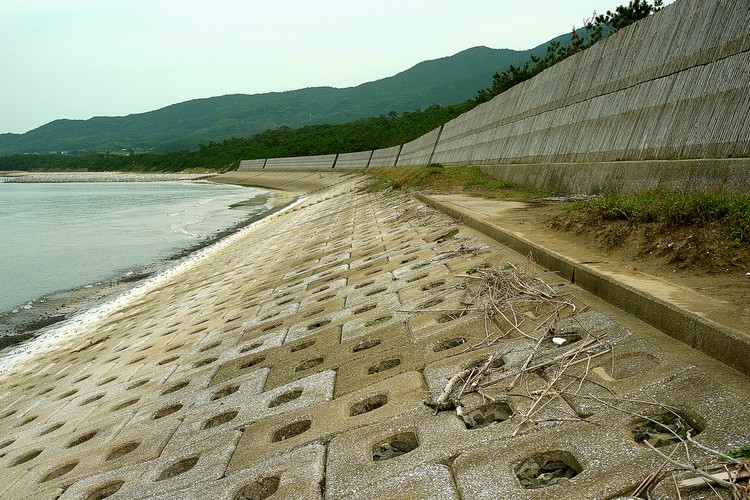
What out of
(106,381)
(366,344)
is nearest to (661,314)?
(366,344)

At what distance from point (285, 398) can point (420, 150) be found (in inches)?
1232

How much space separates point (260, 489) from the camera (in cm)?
361

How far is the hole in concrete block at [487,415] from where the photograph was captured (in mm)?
3541

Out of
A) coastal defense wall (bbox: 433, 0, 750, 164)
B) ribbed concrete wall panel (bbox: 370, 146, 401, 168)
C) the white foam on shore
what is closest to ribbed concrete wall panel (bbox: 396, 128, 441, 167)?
ribbed concrete wall panel (bbox: 370, 146, 401, 168)

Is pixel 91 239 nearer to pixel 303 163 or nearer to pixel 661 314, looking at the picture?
pixel 661 314

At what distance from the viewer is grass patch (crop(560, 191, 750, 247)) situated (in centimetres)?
487

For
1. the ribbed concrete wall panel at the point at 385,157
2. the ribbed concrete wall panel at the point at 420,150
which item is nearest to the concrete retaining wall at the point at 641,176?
the ribbed concrete wall panel at the point at 420,150

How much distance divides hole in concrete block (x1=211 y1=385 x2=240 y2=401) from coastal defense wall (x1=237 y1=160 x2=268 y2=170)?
2982 inches

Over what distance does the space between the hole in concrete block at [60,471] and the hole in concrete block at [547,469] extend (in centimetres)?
428

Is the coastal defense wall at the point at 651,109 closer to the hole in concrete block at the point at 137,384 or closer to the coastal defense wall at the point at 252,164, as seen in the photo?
the hole in concrete block at the point at 137,384

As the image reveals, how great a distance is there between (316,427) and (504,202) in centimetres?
826

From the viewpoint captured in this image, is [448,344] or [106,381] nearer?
[448,344]

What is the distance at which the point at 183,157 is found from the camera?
122812mm

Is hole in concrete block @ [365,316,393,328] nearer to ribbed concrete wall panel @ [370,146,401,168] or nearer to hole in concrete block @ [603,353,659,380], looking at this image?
hole in concrete block @ [603,353,659,380]
